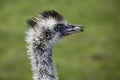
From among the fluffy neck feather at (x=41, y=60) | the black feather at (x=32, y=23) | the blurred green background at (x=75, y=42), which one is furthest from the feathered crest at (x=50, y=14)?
the blurred green background at (x=75, y=42)

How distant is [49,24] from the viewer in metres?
12.1

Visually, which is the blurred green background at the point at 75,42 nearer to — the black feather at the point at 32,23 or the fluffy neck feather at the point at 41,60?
the fluffy neck feather at the point at 41,60

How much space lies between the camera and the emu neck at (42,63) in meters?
11.7

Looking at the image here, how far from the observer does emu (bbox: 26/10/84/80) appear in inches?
463

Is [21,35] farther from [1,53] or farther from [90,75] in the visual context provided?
[90,75]

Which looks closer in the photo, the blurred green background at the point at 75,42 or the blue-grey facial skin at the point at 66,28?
the blue-grey facial skin at the point at 66,28

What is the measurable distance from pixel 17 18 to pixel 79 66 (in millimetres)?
3793

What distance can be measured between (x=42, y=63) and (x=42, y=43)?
1.02ft

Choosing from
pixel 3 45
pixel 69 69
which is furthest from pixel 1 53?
pixel 69 69

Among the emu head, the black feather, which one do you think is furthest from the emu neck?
the black feather

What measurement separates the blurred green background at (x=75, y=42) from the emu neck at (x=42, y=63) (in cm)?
755

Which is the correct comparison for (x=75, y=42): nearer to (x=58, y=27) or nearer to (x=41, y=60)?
(x=58, y=27)

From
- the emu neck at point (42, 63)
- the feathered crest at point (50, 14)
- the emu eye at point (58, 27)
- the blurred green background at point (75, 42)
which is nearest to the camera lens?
the emu neck at point (42, 63)

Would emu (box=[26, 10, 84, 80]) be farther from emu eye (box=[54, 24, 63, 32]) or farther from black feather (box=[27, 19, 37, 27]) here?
emu eye (box=[54, 24, 63, 32])
